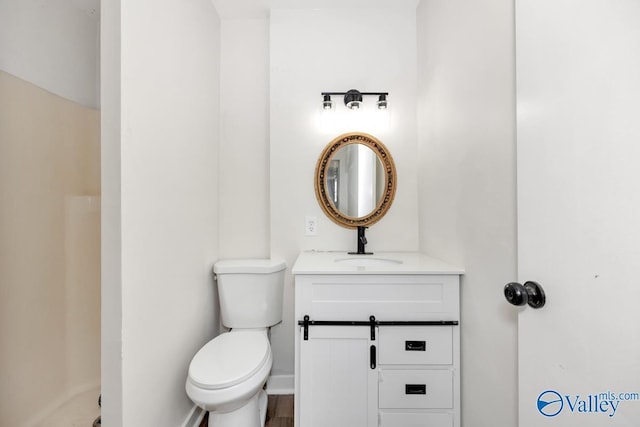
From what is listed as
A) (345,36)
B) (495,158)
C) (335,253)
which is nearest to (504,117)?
(495,158)

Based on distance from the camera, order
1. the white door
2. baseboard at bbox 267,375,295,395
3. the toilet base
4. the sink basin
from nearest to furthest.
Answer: the white door
the toilet base
the sink basin
baseboard at bbox 267,375,295,395

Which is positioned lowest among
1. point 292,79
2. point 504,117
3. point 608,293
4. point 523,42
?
point 608,293

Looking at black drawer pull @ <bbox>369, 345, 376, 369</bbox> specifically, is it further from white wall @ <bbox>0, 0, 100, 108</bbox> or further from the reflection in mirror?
white wall @ <bbox>0, 0, 100, 108</bbox>

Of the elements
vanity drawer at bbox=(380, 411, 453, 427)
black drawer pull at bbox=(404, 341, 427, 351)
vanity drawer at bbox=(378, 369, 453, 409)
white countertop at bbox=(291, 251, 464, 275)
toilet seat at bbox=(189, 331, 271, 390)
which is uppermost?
white countertop at bbox=(291, 251, 464, 275)

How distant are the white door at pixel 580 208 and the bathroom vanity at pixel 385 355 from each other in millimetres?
524

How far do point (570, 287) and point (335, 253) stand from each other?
1.34 meters

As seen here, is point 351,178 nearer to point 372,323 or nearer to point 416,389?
point 372,323

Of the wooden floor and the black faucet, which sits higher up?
the black faucet

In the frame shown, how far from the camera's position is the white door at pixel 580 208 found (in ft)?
1.57

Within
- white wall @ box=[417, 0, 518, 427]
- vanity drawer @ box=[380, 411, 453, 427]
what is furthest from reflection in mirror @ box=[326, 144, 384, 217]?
vanity drawer @ box=[380, 411, 453, 427]

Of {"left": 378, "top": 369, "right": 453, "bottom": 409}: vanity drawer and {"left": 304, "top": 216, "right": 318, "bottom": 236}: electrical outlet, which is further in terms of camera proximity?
{"left": 304, "top": 216, "right": 318, "bottom": 236}: electrical outlet

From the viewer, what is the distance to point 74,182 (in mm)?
1382

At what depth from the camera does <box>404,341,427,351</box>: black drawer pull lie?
1275mm

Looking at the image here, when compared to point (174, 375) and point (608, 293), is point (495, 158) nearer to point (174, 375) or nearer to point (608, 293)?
point (608, 293)
